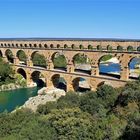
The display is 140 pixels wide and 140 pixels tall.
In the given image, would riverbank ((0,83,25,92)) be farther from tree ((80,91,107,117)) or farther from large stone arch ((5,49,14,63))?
tree ((80,91,107,117))

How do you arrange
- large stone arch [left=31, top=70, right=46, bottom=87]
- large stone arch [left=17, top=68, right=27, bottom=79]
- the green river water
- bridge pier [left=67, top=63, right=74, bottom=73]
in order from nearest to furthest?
1. the green river water
2. bridge pier [left=67, top=63, right=74, bottom=73]
3. large stone arch [left=31, top=70, right=46, bottom=87]
4. large stone arch [left=17, top=68, right=27, bottom=79]

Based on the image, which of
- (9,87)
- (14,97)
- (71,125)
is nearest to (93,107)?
(71,125)

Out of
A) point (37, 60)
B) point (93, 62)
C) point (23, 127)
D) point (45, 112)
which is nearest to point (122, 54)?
point (93, 62)

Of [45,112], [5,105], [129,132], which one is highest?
[129,132]

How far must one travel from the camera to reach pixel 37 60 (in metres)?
76.3

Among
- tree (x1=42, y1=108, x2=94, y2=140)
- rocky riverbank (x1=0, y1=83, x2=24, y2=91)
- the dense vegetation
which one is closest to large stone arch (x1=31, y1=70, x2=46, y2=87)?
rocky riverbank (x1=0, y1=83, x2=24, y2=91)

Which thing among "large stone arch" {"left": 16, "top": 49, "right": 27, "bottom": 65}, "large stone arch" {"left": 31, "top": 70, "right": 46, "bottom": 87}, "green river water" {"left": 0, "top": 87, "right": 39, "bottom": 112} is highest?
"large stone arch" {"left": 16, "top": 49, "right": 27, "bottom": 65}

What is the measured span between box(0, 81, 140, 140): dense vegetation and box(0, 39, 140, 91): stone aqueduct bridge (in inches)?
488

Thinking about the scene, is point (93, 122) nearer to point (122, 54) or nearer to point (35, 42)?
point (122, 54)

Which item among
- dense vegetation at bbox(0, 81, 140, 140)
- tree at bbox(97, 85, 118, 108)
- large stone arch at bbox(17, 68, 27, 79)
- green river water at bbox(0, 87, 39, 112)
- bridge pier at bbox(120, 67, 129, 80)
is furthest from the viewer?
large stone arch at bbox(17, 68, 27, 79)

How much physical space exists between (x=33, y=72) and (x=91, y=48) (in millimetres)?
13730

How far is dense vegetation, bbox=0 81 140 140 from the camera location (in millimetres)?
23867

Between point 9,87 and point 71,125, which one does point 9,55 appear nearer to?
point 9,87

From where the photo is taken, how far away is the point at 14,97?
53750mm
